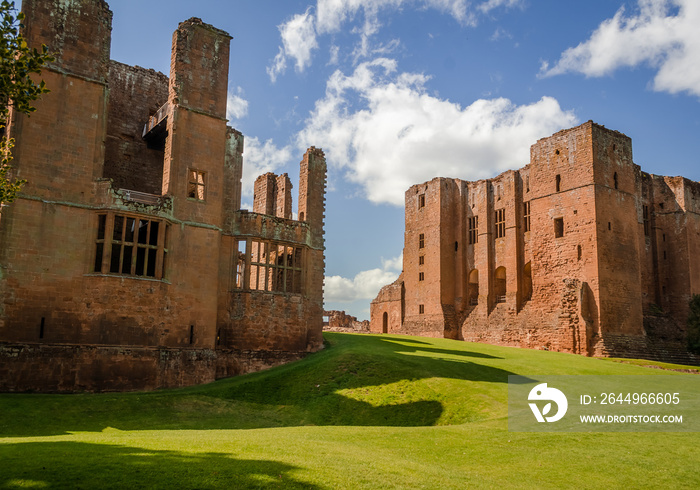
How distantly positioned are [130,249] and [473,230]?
35.2m

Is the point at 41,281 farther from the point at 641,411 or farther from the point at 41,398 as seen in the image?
the point at 641,411

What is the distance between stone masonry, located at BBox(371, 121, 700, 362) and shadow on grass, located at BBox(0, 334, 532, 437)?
1914 centimetres

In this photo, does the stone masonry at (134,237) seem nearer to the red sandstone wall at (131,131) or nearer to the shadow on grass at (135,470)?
the red sandstone wall at (131,131)

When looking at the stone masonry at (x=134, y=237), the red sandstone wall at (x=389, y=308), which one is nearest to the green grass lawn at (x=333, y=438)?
the stone masonry at (x=134, y=237)

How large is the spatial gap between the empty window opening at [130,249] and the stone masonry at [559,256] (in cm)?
2805

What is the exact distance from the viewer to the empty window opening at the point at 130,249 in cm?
2333

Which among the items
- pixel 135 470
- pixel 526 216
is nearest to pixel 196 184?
pixel 135 470

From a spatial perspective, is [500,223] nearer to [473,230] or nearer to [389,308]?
[473,230]

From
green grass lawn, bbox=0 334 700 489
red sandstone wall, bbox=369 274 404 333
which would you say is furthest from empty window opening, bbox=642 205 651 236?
green grass lawn, bbox=0 334 700 489

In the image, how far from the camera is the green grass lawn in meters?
9.03

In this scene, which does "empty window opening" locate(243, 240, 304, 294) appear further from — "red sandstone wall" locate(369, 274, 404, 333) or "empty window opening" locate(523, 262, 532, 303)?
"red sandstone wall" locate(369, 274, 404, 333)

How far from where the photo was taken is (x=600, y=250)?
40469 mm

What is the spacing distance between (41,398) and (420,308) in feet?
131

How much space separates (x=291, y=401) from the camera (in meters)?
21.2
